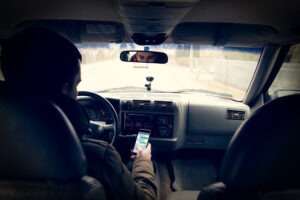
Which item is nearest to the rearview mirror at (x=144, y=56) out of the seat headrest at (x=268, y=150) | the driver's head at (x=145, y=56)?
the driver's head at (x=145, y=56)

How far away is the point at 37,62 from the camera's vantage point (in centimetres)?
139

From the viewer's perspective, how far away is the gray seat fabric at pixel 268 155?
1387mm

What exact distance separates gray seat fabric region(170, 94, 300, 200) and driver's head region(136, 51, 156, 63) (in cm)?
214

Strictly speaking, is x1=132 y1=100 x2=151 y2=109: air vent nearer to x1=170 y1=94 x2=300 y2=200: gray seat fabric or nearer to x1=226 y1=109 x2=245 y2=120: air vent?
x1=226 y1=109 x2=245 y2=120: air vent

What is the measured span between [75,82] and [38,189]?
0.63 meters

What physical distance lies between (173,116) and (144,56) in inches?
45.5

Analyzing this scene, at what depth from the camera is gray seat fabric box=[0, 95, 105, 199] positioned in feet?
4.27

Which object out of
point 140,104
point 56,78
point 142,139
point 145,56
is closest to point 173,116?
point 140,104

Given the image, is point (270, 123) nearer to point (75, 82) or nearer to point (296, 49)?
point (75, 82)

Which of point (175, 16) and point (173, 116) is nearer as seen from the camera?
point (175, 16)

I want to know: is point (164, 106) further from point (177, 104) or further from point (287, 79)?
point (287, 79)

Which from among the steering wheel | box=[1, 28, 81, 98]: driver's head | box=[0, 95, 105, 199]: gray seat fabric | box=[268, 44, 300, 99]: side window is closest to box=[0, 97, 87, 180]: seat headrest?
box=[0, 95, 105, 199]: gray seat fabric

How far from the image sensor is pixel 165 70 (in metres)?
6.52

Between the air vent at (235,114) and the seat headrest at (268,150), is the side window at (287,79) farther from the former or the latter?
the seat headrest at (268,150)
